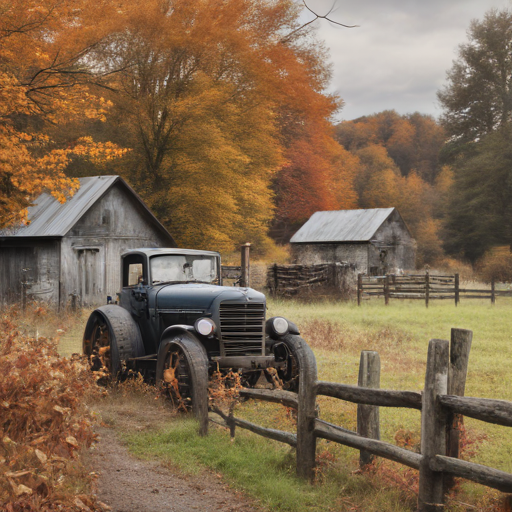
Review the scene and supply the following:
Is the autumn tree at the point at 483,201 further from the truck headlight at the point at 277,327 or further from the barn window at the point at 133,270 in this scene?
the truck headlight at the point at 277,327

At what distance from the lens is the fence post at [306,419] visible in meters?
5.55

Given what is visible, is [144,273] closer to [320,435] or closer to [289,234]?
[320,435]

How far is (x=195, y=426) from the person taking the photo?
6.79 metres

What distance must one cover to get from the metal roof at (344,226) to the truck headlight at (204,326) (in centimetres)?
2655

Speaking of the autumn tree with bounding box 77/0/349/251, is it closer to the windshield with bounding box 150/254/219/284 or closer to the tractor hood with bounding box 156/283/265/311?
the windshield with bounding box 150/254/219/284

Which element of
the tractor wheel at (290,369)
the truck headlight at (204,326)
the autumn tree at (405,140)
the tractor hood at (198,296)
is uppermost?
the autumn tree at (405,140)

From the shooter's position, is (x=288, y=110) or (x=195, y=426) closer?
(x=195, y=426)

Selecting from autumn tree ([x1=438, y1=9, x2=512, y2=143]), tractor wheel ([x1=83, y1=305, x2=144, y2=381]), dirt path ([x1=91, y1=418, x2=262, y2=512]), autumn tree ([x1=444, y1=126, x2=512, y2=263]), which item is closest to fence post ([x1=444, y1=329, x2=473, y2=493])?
dirt path ([x1=91, y1=418, x2=262, y2=512])

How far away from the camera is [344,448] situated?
6.58 meters

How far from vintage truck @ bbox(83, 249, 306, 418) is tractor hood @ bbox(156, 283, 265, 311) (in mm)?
13

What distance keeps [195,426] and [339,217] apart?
30248mm

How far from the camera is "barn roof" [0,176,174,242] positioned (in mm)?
19094

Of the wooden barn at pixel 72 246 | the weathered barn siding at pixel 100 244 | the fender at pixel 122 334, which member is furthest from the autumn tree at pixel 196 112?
the fender at pixel 122 334

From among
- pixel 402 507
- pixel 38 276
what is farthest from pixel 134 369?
pixel 38 276
